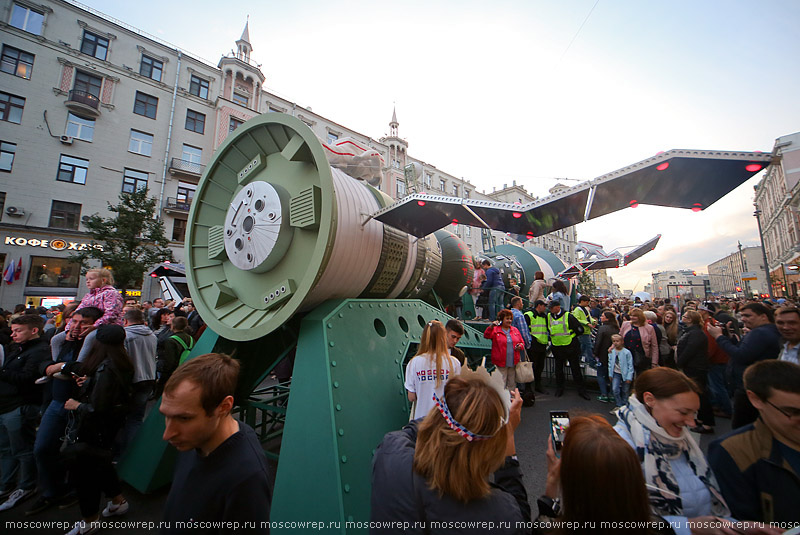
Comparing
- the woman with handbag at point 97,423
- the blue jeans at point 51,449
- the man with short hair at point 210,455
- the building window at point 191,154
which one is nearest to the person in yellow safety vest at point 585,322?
the man with short hair at point 210,455

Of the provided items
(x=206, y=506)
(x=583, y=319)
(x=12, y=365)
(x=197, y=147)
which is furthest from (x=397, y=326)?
(x=197, y=147)

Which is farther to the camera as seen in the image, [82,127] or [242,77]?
[242,77]

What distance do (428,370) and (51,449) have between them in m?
3.58

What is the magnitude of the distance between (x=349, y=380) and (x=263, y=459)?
1.17 metres

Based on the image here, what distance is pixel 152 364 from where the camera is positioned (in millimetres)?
3465

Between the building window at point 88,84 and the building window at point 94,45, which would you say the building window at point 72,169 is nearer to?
the building window at point 88,84

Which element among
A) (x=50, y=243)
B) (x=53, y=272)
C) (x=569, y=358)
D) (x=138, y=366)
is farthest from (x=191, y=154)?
(x=569, y=358)

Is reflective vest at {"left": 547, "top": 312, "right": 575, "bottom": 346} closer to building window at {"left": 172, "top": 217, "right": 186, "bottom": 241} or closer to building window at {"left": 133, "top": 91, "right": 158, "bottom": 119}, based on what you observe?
building window at {"left": 172, "top": 217, "right": 186, "bottom": 241}

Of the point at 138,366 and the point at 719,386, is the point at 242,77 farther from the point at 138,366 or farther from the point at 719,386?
the point at 719,386

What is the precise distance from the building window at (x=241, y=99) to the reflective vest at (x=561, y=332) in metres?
24.9

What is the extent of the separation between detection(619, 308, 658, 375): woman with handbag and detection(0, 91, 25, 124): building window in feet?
87.2

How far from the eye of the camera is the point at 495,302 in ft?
24.3

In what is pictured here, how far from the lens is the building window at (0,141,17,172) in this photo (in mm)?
15172

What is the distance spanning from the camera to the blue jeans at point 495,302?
7.29m
